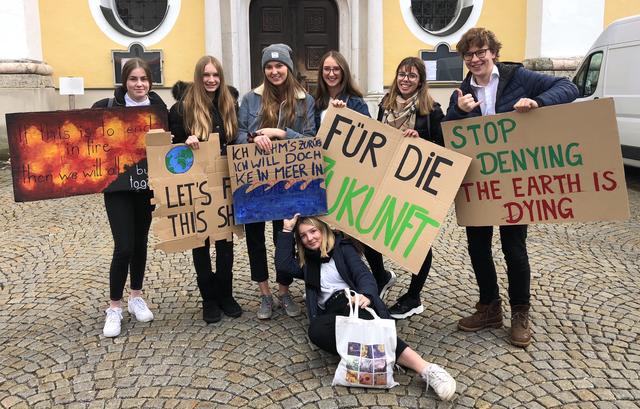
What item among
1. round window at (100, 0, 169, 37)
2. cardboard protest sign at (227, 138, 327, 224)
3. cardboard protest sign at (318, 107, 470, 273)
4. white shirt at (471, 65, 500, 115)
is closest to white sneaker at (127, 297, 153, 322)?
cardboard protest sign at (227, 138, 327, 224)

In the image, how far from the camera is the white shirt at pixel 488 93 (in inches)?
127

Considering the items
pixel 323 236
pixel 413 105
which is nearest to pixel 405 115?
pixel 413 105

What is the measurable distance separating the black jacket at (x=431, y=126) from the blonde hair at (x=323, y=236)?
82 centimetres

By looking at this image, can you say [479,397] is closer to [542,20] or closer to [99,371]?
[99,371]

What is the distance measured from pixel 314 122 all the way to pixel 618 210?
182 centimetres

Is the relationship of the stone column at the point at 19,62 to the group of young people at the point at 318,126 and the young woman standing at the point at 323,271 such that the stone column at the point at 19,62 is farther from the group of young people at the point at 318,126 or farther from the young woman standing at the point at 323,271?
the young woman standing at the point at 323,271

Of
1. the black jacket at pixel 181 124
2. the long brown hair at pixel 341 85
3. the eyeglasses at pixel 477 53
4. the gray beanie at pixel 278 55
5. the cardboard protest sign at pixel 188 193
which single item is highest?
the gray beanie at pixel 278 55

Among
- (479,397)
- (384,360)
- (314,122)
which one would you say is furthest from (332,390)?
(314,122)

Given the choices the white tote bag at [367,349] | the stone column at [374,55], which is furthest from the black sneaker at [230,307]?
the stone column at [374,55]

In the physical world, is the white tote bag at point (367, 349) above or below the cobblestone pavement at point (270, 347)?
above

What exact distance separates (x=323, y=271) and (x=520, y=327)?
1.24 metres

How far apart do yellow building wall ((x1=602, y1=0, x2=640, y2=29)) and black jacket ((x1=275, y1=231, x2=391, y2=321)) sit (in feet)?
35.0

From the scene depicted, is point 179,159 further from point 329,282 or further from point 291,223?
point 329,282

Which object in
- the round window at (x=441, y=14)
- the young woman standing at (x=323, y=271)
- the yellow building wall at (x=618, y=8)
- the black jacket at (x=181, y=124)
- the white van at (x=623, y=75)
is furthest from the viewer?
the round window at (x=441, y=14)
